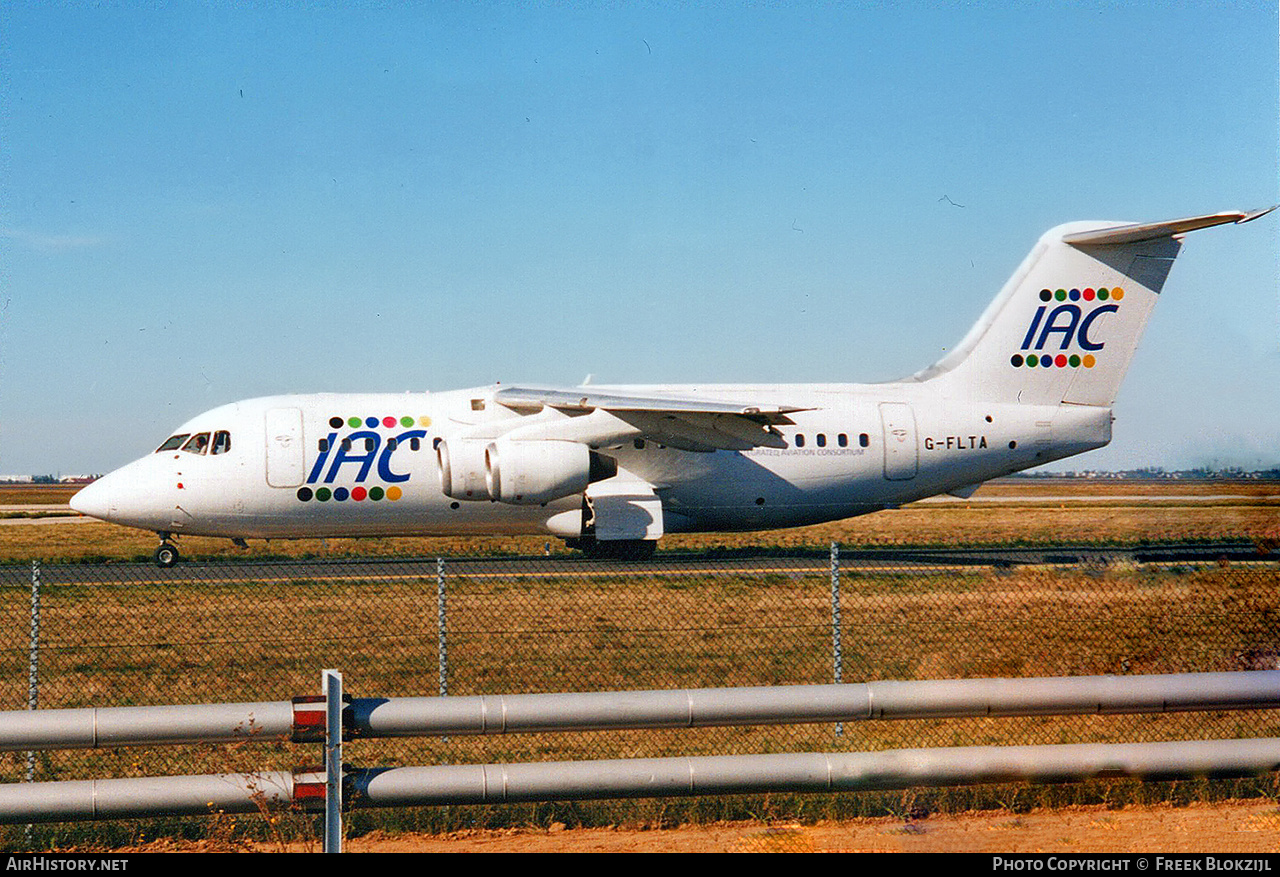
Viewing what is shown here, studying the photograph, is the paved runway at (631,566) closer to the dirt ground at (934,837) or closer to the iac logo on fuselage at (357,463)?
the iac logo on fuselage at (357,463)

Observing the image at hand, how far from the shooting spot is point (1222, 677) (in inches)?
312

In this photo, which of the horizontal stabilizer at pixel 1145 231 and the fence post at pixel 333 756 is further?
the horizontal stabilizer at pixel 1145 231

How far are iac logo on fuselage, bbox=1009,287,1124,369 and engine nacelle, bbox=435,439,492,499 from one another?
37.4 feet

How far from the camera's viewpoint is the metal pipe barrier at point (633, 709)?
6984 millimetres

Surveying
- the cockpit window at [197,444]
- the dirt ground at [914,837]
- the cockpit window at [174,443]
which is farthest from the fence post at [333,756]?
the cockpit window at [174,443]

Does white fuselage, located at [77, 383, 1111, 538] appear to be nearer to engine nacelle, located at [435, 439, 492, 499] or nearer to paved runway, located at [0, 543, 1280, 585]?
engine nacelle, located at [435, 439, 492, 499]

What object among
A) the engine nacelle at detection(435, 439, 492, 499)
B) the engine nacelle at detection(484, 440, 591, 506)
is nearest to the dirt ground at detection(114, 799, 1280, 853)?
the engine nacelle at detection(484, 440, 591, 506)

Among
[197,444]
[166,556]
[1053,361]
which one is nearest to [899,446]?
[1053,361]

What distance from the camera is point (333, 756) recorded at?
6730 mm

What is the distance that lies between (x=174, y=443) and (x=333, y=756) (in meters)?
18.3

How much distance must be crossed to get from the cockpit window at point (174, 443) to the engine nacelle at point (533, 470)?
613cm
